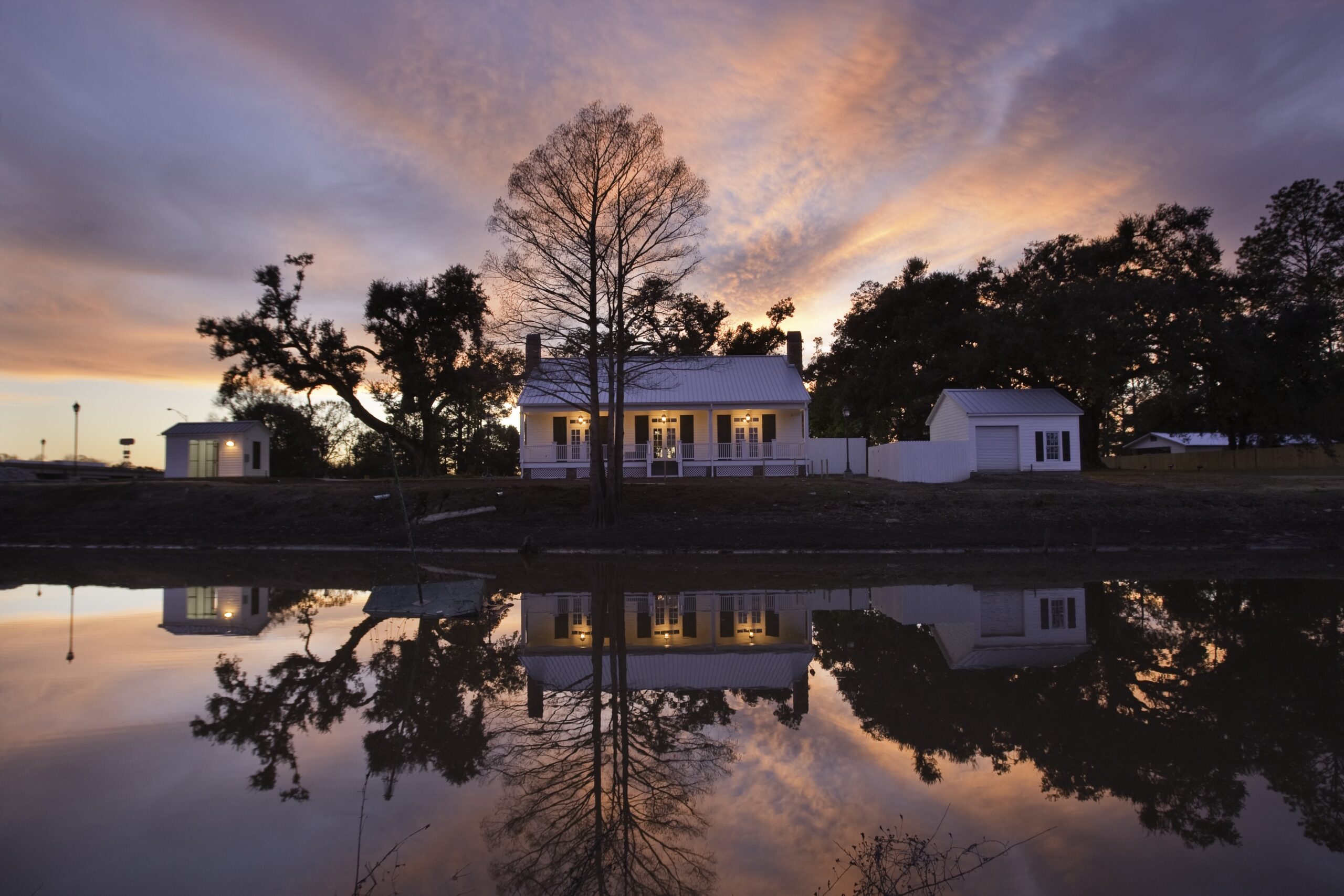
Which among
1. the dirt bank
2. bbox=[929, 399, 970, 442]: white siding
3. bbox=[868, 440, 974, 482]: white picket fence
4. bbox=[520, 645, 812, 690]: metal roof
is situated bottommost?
bbox=[520, 645, 812, 690]: metal roof

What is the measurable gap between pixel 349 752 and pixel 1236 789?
6.61 metres

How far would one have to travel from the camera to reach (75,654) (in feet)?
33.5

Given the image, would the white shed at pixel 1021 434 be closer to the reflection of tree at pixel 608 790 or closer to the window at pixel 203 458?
the reflection of tree at pixel 608 790

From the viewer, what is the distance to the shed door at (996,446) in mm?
34219

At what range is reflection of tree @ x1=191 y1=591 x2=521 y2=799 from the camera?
6.39 meters

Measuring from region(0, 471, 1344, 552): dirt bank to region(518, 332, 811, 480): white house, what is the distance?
17.3 feet

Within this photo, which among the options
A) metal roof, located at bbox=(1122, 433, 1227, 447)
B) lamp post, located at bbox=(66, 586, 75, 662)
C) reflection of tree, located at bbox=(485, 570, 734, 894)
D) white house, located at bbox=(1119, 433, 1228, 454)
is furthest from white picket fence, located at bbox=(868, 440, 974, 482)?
metal roof, located at bbox=(1122, 433, 1227, 447)

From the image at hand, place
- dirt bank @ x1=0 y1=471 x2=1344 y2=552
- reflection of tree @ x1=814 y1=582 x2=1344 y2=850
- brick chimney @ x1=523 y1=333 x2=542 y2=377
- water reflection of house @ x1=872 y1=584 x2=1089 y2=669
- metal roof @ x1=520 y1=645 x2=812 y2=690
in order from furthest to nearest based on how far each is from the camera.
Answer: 1. brick chimney @ x1=523 y1=333 x2=542 y2=377
2. dirt bank @ x1=0 y1=471 x2=1344 y2=552
3. water reflection of house @ x1=872 y1=584 x2=1089 y2=669
4. metal roof @ x1=520 y1=645 x2=812 y2=690
5. reflection of tree @ x1=814 y1=582 x2=1344 y2=850

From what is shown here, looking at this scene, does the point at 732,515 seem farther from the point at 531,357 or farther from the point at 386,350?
the point at 386,350

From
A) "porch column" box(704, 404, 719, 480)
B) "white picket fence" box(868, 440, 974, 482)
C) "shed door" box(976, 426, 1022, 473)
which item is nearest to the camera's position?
"white picket fence" box(868, 440, 974, 482)

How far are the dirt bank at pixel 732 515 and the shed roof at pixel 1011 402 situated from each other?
4.51m

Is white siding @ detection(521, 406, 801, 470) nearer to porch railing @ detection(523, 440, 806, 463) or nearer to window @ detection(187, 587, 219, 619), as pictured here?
porch railing @ detection(523, 440, 806, 463)

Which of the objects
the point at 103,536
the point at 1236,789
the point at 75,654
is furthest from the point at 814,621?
the point at 103,536

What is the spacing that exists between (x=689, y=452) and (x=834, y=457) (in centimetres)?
677
